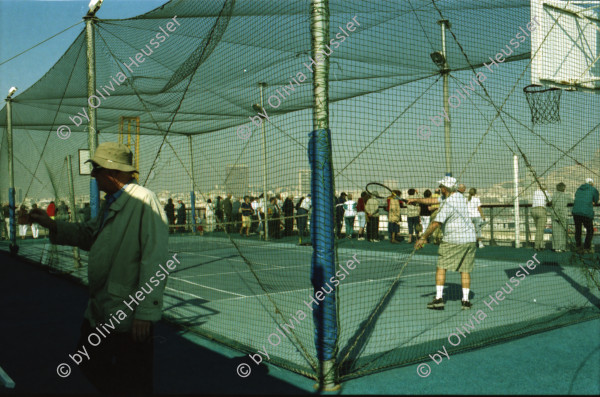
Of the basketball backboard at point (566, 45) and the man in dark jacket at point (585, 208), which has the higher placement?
the basketball backboard at point (566, 45)

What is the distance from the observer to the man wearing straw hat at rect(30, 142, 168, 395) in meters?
2.58

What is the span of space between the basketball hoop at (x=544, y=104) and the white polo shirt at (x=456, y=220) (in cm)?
178

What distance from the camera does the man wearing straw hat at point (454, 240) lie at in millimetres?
6227

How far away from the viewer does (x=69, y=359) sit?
4.59m

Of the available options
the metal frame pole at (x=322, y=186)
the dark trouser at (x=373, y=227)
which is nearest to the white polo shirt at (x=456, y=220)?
the metal frame pole at (x=322, y=186)

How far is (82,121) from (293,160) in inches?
366

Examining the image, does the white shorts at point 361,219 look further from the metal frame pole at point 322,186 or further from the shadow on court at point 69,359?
the metal frame pole at point 322,186

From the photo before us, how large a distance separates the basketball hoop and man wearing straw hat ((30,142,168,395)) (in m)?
6.00

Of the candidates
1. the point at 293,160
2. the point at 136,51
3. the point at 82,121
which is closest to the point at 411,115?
the point at 293,160

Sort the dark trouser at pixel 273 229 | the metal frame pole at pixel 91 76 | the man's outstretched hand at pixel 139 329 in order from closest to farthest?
the man's outstretched hand at pixel 139 329 < the metal frame pole at pixel 91 76 < the dark trouser at pixel 273 229

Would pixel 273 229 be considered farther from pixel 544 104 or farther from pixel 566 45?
pixel 566 45

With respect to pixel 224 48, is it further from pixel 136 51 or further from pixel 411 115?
pixel 411 115

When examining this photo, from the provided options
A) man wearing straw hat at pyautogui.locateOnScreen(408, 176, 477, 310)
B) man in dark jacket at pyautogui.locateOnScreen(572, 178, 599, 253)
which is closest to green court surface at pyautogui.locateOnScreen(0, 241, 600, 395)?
man wearing straw hat at pyautogui.locateOnScreen(408, 176, 477, 310)

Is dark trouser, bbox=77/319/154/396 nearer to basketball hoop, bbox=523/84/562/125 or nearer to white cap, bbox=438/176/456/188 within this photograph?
white cap, bbox=438/176/456/188
